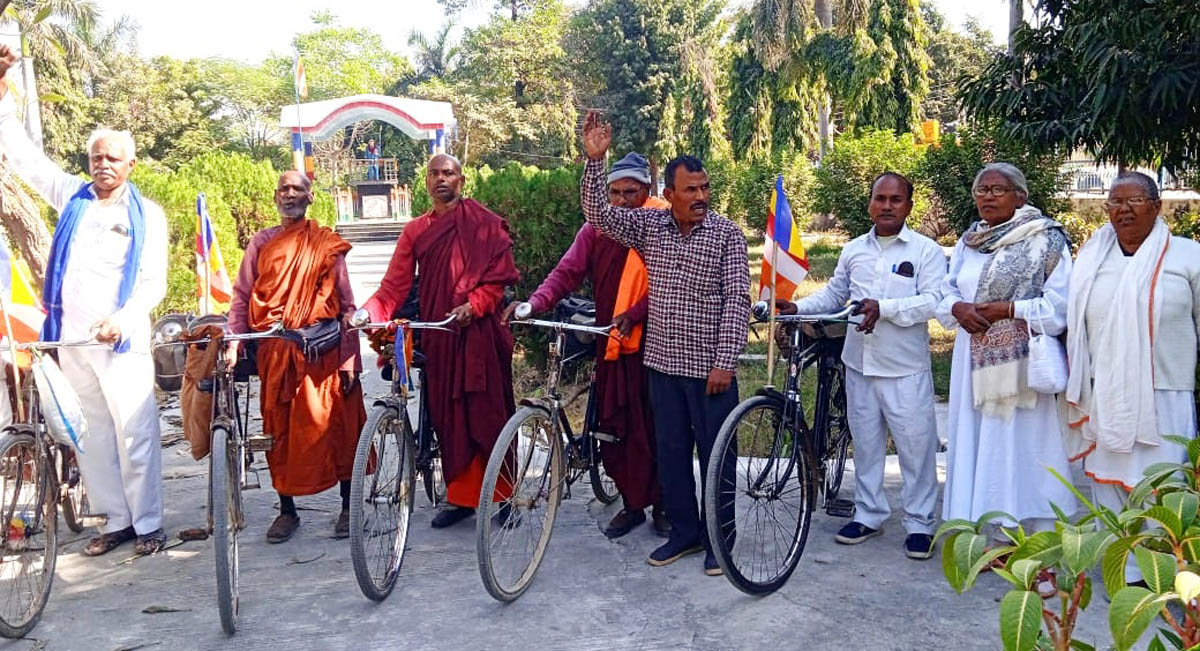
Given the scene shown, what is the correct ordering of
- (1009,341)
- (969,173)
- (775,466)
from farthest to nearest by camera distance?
(969,173)
(775,466)
(1009,341)

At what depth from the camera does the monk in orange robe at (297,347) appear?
15.4 feet

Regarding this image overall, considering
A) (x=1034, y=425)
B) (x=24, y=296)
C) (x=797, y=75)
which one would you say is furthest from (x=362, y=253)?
(x=1034, y=425)

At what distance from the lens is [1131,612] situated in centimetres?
144

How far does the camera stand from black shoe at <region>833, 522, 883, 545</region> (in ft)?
15.5

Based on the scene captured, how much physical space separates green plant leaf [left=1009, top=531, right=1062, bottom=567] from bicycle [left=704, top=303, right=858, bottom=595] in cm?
226

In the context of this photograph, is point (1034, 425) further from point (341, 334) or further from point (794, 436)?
point (341, 334)

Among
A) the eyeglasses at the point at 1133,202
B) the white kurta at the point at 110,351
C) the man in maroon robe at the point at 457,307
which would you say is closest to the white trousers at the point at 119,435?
the white kurta at the point at 110,351

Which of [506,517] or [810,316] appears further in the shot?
[810,316]

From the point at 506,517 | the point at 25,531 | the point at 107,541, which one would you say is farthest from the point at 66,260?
the point at 506,517

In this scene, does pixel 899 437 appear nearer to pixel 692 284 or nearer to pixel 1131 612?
pixel 692 284

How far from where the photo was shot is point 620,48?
4075 cm

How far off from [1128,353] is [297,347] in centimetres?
346

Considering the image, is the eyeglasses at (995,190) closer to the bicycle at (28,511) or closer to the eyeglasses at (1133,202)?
the eyeglasses at (1133,202)

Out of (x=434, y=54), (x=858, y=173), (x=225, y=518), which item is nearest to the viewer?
(x=225, y=518)
